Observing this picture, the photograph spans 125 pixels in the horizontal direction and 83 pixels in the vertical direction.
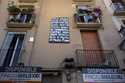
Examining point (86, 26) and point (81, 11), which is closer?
point (86, 26)

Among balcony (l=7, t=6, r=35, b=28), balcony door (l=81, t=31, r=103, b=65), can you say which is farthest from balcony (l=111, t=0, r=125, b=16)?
balcony (l=7, t=6, r=35, b=28)

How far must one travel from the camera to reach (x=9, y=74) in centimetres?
1049

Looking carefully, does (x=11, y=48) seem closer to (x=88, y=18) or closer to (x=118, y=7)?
(x=88, y=18)

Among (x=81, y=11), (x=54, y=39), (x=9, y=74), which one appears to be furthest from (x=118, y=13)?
(x=9, y=74)

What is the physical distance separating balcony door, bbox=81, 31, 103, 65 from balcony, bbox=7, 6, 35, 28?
3.20 meters

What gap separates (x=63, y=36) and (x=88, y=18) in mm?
2260

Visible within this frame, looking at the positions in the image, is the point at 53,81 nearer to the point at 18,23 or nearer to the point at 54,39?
the point at 54,39

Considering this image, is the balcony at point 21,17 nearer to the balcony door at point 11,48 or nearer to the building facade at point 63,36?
the building facade at point 63,36

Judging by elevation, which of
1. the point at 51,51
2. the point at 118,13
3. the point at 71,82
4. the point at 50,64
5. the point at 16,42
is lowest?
the point at 71,82

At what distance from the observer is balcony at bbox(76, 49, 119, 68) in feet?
38.5

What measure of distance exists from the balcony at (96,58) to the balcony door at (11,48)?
3.11 metres

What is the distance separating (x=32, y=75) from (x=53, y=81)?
970 mm

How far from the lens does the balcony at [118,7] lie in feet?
49.9

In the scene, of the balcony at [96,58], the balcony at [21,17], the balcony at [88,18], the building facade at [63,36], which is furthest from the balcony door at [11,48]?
the balcony at [88,18]
